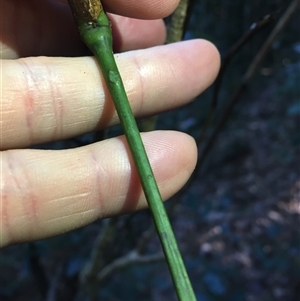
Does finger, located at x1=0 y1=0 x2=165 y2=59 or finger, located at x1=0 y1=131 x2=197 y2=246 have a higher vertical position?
finger, located at x1=0 y1=0 x2=165 y2=59

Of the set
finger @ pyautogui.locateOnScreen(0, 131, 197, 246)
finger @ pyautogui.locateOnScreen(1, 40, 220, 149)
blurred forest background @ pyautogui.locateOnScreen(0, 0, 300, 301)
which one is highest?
finger @ pyautogui.locateOnScreen(1, 40, 220, 149)

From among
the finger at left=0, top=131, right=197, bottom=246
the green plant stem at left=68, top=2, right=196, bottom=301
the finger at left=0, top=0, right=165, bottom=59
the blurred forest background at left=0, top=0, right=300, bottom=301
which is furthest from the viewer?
the blurred forest background at left=0, top=0, right=300, bottom=301

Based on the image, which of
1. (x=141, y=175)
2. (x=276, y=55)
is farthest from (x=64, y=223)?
(x=276, y=55)

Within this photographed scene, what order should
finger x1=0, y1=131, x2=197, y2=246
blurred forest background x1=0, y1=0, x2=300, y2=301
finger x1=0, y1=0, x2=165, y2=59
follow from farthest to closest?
blurred forest background x1=0, y1=0, x2=300, y2=301 < finger x1=0, y1=0, x2=165, y2=59 < finger x1=0, y1=131, x2=197, y2=246

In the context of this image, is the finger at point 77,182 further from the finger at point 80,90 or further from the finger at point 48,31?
the finger at point 48,31

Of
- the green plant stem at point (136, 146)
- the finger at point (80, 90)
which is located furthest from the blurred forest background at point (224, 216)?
the green plant stem at point (136, 146)

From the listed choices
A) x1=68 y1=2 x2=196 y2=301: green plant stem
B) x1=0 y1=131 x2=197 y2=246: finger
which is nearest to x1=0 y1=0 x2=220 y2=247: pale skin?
x1=0 y1=131 x2=197 y2=246: finger

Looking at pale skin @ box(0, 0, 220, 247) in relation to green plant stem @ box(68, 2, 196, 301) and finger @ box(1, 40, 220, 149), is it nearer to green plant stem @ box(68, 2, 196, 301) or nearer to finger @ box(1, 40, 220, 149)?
finger @ box(1, 40, 220, 149)
